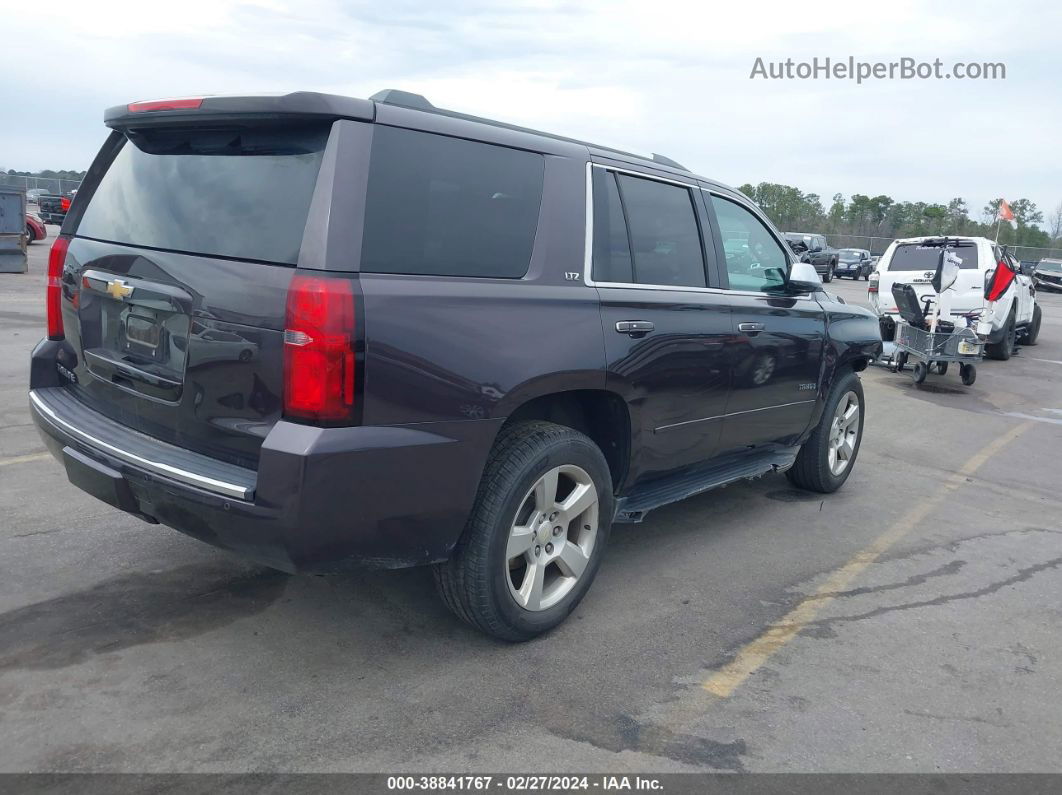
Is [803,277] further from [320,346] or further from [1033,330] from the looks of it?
[1033,330]

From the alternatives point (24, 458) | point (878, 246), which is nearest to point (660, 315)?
point (24, 458)

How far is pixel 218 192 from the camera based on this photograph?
3.19 m

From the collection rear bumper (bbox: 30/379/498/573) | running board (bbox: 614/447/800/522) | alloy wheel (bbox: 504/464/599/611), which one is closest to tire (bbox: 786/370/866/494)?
running board (bbox: 614/447/800/522)

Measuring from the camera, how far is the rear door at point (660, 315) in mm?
3865

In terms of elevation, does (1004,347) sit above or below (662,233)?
below

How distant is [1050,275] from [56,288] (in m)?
41.3

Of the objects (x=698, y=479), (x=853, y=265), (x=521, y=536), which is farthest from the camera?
(x=853, y=265)

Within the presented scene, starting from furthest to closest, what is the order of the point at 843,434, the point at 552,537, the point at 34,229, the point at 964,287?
1. the point at 34,229
2. the point at 964,287
3. the point at 843,434
4. the point at 552,537

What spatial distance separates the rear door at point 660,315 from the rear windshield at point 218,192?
132cm

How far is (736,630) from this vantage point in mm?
3887

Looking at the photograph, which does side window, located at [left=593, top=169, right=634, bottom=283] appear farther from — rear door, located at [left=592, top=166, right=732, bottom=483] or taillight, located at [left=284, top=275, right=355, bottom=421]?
taillight, located at [left=284, top=275, right=355, bottom=421]

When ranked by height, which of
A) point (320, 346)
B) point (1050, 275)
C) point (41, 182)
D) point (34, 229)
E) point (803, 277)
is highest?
point (41, 182)

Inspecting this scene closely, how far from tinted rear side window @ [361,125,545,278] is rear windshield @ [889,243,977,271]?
38.3 ft

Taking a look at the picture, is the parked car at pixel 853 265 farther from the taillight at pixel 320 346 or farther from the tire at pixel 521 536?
the taillight at pixel 320 346
